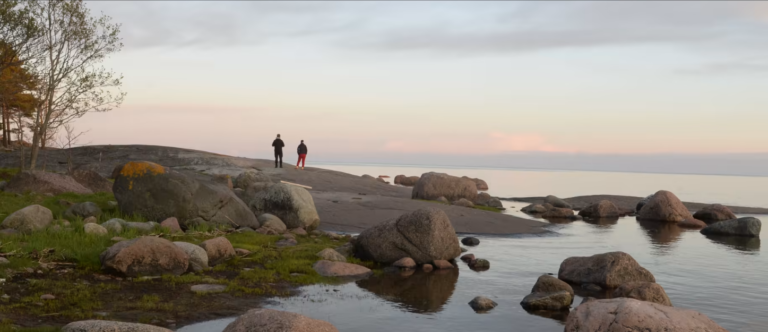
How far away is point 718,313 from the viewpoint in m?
13.9

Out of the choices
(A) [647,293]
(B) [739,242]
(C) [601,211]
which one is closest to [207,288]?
(A) [647,293]

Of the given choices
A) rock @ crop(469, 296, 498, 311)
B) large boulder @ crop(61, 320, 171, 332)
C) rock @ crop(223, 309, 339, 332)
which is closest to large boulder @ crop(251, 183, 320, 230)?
rock @ crop(469, 296, 498, 311)

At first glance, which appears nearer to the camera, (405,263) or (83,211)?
(405,263)

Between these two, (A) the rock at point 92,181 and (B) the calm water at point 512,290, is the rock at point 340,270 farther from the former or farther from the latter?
(A) the rock at point 92,181

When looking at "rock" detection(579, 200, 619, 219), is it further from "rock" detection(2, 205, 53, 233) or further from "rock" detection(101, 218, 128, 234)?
"rock" detection(2, 205, 53, 233)

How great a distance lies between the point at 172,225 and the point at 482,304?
10.7 meters

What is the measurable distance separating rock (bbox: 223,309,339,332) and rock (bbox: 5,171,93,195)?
2044cm

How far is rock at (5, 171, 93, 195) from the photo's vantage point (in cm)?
2550

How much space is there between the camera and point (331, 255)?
17.6m

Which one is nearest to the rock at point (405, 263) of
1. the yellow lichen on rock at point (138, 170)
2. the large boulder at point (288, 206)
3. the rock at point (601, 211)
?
the large boulder at point (288, 206)

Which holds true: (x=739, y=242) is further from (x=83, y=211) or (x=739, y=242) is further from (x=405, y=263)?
(x=83, y=211)

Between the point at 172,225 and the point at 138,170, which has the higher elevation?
the point at 138,170

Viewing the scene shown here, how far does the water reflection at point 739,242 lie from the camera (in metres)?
27.0

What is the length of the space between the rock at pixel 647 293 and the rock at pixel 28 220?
15.5m
